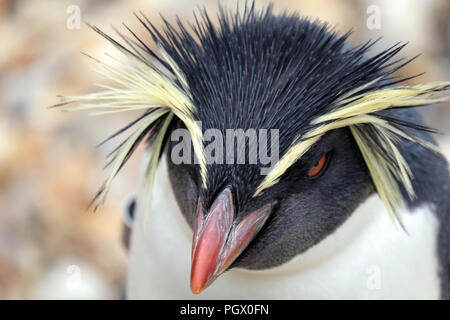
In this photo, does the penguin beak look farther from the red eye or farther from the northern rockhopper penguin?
the red eye

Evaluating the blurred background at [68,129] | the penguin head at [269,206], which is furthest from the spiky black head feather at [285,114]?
the blurred background at [68,129]

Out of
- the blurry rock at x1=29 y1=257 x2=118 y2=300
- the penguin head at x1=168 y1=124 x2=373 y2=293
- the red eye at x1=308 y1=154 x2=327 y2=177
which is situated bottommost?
the blurry rock at x1=29 y1=257 x2=118 y2=300

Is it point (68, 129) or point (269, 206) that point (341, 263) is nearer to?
point (269, 206)

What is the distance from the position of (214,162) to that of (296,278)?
0.37 meters

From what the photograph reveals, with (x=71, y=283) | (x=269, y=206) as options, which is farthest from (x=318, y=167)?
(x=71, y=283)

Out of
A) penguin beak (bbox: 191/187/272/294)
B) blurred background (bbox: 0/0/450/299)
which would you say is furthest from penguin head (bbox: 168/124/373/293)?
blurred background (bbox: 0/0/450/299)

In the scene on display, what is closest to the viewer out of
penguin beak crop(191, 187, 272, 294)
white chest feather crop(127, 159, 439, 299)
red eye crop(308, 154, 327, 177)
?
penguin beak crop(191, 187, 272, 294)

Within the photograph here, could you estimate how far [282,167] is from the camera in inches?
36.4

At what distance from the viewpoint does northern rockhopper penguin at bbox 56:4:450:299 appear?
938 mm

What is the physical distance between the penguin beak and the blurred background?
1.19 m

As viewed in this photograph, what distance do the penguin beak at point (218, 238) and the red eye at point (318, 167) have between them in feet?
0.34

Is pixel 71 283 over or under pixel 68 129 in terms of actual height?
under

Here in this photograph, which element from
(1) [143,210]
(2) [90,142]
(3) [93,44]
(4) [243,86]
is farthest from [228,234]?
(3) [93,44]

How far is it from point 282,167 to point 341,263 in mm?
347
